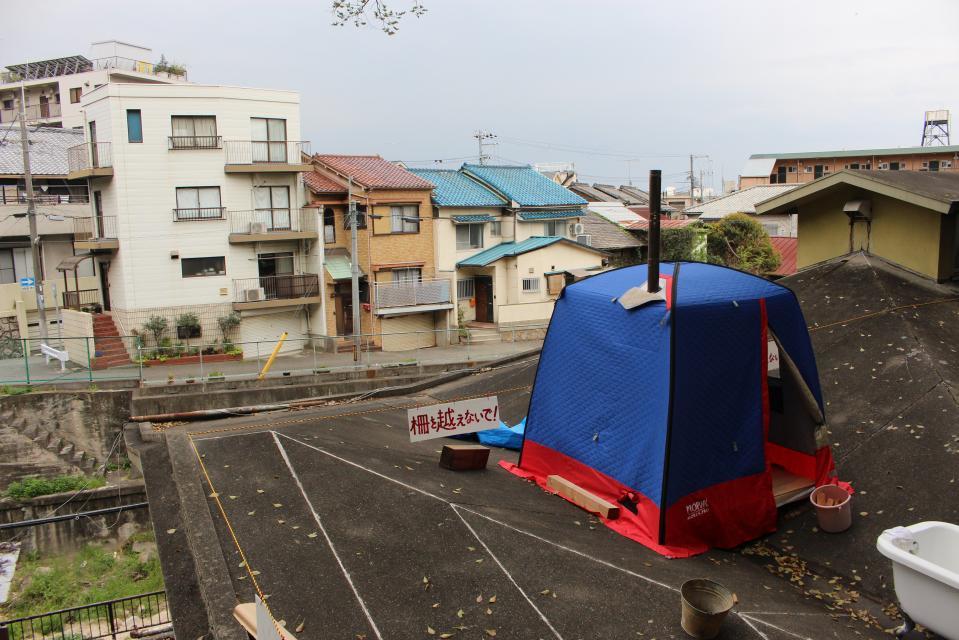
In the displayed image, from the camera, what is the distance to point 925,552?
688cm

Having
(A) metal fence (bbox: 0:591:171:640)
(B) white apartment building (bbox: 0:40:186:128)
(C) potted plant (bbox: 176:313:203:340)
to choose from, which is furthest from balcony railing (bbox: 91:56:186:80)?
(A) metal fence (bbox: 0:591:171:640)

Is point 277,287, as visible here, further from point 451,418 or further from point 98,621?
point 451,418

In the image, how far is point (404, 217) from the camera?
30500 millimetres

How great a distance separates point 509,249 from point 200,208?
1336 cm

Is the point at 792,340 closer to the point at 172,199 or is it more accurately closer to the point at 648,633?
the point at 648,633

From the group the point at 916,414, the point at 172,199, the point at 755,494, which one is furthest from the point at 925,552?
the point at 172,199

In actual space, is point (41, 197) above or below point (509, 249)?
above

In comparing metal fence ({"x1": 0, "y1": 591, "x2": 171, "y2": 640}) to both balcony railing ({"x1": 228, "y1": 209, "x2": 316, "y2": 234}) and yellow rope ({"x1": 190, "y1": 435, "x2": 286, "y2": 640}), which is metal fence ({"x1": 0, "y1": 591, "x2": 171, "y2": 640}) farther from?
balcony railing ({"x1": 228, "y1": 209, "x2": 316, "y2": 234})

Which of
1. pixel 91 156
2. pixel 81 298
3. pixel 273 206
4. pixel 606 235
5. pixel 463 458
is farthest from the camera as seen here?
pixel 606 235

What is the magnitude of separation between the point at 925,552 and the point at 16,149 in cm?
3421

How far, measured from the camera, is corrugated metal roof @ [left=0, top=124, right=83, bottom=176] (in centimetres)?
2922

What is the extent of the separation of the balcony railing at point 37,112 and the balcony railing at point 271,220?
2869 centimetres

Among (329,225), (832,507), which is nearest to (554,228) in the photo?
(329,225)

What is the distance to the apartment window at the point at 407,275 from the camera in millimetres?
30656
